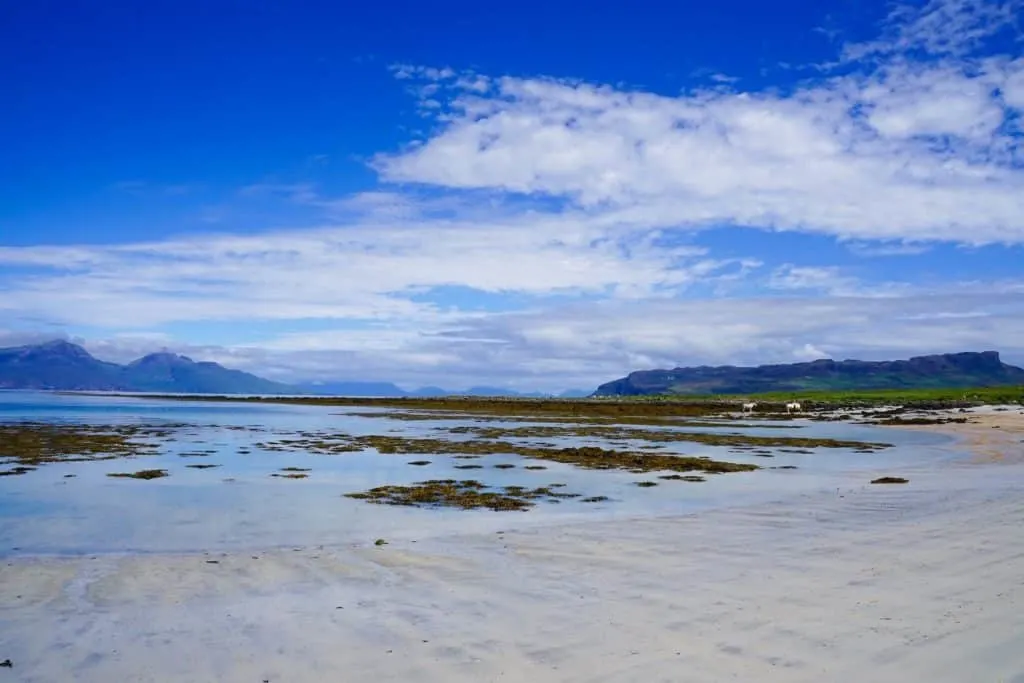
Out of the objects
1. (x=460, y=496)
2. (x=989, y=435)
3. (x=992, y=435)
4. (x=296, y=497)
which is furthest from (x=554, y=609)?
(x=992, y=435)

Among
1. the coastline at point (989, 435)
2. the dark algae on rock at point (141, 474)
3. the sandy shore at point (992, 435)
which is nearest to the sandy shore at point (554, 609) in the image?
the dark algae on rock at point (141, 474)

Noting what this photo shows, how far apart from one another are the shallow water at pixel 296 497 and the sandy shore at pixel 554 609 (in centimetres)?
185

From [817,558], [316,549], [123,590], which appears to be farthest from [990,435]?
[123,590]

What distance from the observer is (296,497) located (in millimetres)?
20562

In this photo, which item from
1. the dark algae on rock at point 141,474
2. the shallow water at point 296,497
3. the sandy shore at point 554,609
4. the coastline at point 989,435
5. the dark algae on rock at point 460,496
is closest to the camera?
Result: the sandy shore at point 554,609

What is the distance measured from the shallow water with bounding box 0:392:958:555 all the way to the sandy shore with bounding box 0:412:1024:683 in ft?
6.07

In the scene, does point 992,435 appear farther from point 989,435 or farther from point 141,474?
point 141,474

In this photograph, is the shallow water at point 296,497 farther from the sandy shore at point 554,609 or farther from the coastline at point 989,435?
the coastline at point 989,435

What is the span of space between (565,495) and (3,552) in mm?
13036

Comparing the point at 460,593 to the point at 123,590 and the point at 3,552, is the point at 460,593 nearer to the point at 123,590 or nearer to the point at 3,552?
the point at 123,590

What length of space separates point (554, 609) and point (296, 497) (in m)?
12.7

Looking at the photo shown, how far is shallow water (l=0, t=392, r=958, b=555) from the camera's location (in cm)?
1507

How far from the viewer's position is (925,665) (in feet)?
23.7

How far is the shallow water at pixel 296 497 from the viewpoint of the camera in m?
15.1
